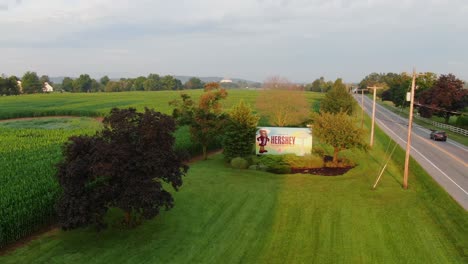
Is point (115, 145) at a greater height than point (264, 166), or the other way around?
point (115, 145)

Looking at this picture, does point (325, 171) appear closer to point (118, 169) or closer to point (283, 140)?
point (283, 140)

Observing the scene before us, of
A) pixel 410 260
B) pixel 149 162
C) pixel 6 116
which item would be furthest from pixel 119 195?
pixel 6 116

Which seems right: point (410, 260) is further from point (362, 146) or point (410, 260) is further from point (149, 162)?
point (362, 146)

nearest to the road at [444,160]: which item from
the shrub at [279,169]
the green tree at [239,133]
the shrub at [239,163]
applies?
the shrub at [279,169]

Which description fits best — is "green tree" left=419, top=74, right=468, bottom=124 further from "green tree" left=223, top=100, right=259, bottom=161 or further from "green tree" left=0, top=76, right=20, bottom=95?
"green tree" left=0, top=76, right=20, bottom=95

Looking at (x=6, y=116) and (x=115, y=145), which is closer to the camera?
(x=115, y=145)
